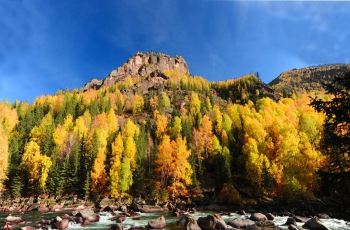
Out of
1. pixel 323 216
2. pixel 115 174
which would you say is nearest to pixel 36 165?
pixel 115 174

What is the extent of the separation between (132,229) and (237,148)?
57.8 meters

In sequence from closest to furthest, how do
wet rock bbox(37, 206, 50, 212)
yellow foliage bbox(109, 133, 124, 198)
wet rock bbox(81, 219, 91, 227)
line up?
wet rock bbox(81, 219, 91, 227), wet rock bbox(37, 206, 50, 212), yellow foliage bbox(109, 133, 124, 198)

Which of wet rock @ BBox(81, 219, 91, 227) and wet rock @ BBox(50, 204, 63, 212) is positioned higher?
wet rock @ BBox(50, 204, 63, 212)

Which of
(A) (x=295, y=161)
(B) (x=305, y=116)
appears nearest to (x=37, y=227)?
(A) (x=295, y=161)

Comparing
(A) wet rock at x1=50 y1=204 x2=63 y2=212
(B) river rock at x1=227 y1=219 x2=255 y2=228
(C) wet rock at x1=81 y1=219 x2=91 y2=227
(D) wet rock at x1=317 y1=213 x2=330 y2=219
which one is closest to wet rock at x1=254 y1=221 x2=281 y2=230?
(B) river rock at x1=227 y1=219 x2=255 y2=228

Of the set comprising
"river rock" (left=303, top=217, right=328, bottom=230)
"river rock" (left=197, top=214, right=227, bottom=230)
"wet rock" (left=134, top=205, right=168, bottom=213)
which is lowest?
"river rock" (left=303, top=217, right=328, bottom=230)

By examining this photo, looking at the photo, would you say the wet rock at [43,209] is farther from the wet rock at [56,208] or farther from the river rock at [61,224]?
the river rock at [61,224]

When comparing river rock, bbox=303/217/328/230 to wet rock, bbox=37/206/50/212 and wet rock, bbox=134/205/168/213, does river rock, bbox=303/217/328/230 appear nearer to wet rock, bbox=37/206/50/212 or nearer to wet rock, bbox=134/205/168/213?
wet rock, bbox=134/205/168/213

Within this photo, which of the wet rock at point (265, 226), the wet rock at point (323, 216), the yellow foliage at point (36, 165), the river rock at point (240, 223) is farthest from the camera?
the yellow foliage at point (36, 165)

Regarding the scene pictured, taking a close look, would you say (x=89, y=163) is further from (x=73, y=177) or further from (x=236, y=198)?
(x=236, y=198)

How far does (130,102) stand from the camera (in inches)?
6393

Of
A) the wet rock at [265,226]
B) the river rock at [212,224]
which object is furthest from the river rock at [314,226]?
the river rock at [212,224]

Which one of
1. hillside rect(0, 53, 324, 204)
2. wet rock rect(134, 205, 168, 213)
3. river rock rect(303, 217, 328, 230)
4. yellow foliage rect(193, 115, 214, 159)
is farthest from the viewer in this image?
yellow foliage rect(193, 115, 214, 159)

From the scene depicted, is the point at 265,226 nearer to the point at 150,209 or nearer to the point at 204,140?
the point at 150,209
